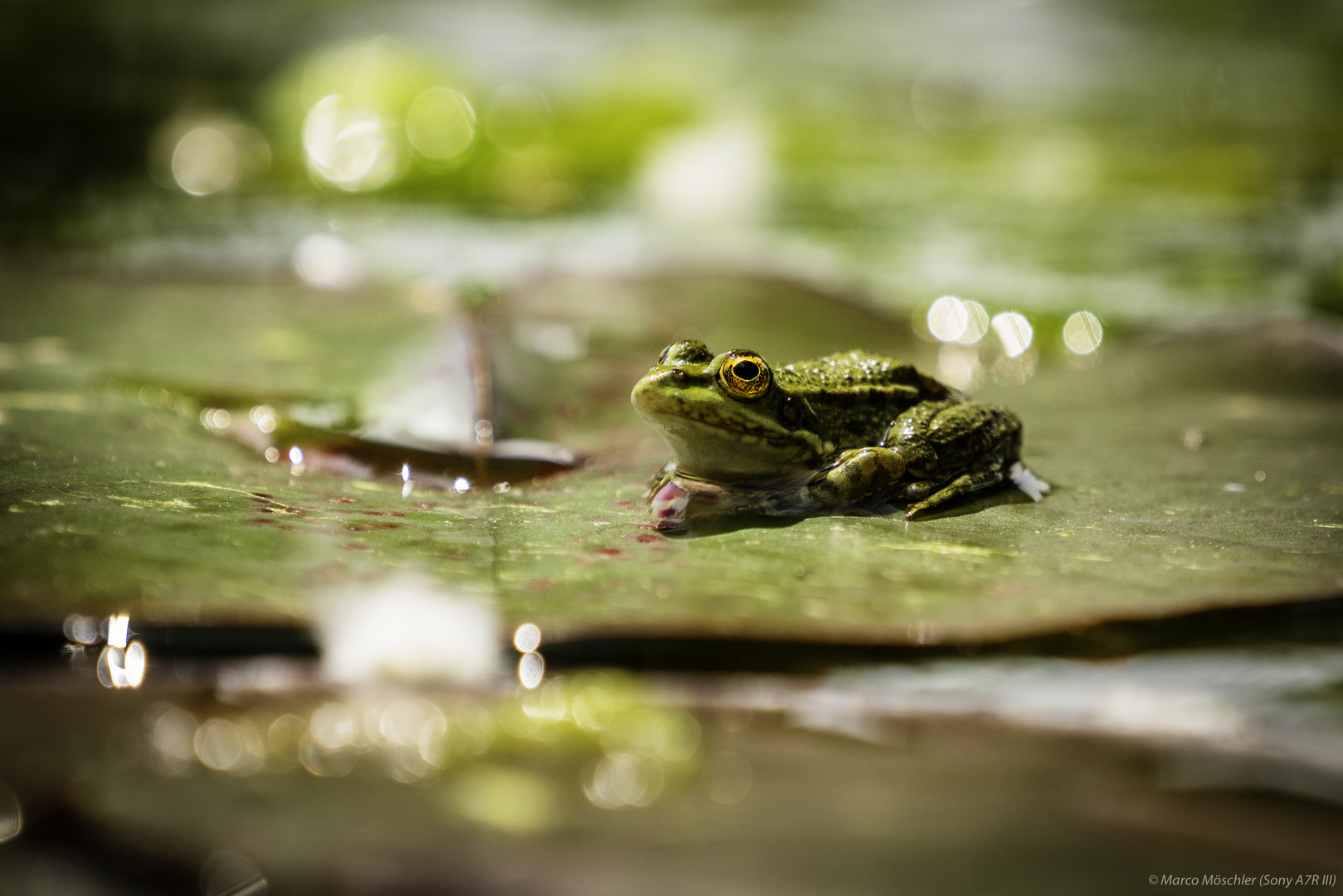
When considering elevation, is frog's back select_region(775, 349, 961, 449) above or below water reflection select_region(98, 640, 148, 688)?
above

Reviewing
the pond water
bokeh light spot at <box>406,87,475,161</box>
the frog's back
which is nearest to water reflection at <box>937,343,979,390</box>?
the pond water

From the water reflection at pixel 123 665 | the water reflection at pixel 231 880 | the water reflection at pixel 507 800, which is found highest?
the water reflection at pixel 123 665

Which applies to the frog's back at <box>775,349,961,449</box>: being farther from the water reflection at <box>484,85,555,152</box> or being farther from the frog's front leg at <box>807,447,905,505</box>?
the water reflection at <box>484,85,555,152</box>

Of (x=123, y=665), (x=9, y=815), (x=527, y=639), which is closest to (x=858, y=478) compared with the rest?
(x=527, y=639)

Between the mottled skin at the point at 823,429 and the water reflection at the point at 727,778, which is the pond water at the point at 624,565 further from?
the mottled skin at the point at 823,429

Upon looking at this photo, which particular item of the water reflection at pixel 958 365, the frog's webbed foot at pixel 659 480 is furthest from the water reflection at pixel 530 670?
the water reflection at pixel 958 365

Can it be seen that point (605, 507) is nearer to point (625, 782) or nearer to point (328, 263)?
point (625, 782)
